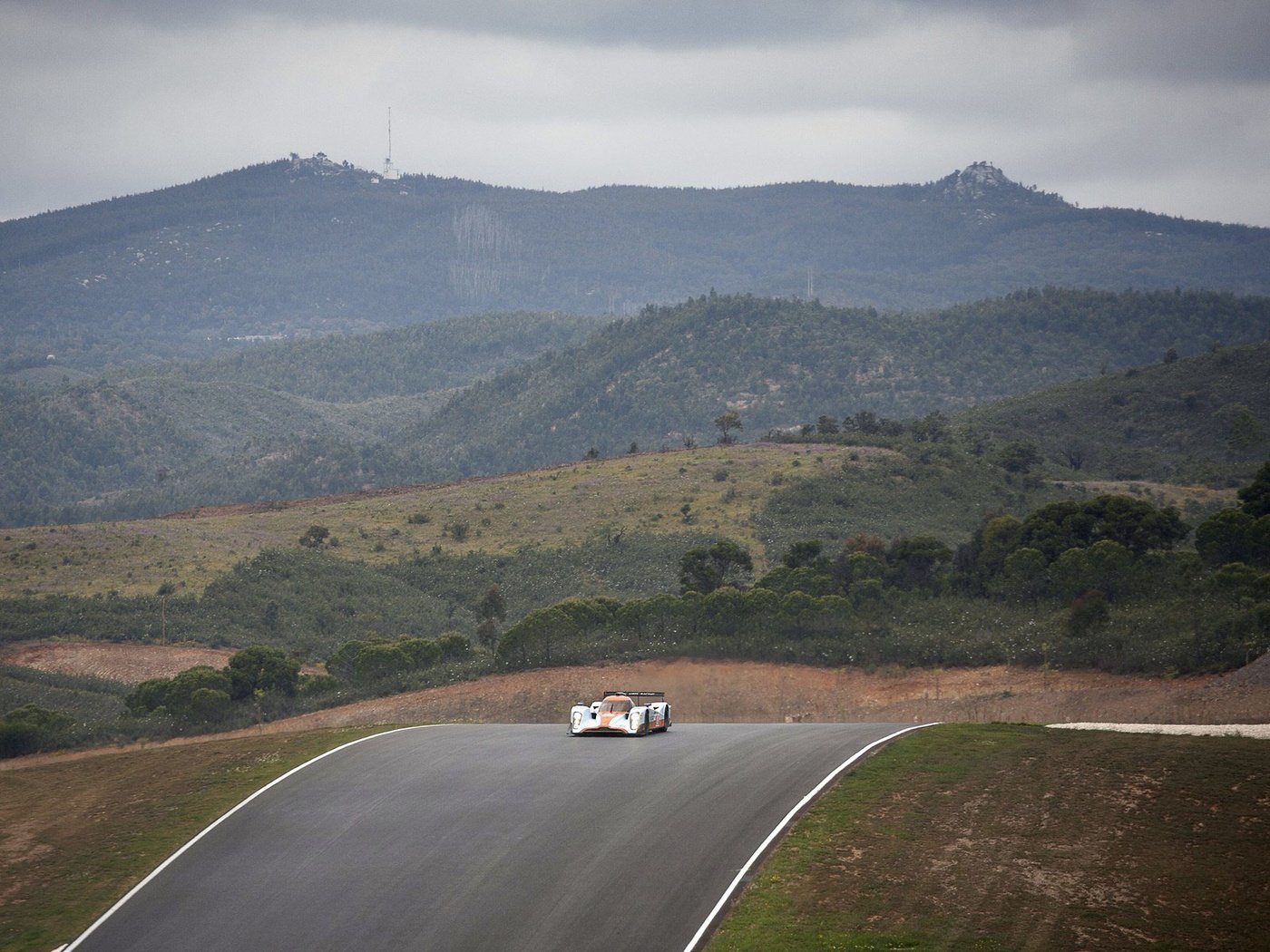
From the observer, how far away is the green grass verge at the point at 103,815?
23562 mm

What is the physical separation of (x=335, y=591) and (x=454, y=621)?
309 inches

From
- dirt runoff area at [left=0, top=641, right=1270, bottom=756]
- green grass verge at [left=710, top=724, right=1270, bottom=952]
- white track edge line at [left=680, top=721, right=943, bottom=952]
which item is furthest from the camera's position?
dirt runoff area at [left=0, top=641, right=1270, bottom=756]

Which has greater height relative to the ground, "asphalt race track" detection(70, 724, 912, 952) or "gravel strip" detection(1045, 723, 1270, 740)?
"gravel strip" detection(1045, 723, 1270, 740)

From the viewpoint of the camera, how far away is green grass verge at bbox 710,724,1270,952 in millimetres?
20469

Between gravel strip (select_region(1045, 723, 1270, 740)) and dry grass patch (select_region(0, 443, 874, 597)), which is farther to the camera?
dry grass patch (select_region(0, 443, 874, 597))

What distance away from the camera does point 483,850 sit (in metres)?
24.1

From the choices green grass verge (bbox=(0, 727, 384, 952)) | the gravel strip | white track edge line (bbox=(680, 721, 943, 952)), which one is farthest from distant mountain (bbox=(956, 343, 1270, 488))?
green grass verge (bbox=(0, 727, 384, 952))

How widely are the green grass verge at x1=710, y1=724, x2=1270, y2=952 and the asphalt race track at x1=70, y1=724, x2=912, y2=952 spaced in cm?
123

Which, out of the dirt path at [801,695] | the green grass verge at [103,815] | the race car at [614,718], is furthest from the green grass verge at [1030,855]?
the dirt path at [801,695]

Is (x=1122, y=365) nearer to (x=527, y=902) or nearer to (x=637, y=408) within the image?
(x=637, y=408)

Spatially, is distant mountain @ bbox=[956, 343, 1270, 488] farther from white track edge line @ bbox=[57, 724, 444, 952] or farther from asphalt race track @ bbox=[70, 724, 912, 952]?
asphalt race track @ bbox=[70, 724, 912, 952]

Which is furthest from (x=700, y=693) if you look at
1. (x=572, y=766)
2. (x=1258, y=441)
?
(x=1258, y=441)

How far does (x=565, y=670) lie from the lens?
5231cm

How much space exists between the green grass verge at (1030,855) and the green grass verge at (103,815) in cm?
1088
